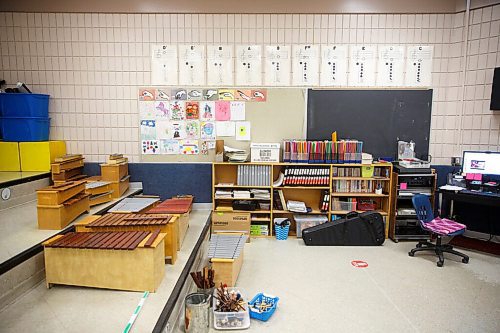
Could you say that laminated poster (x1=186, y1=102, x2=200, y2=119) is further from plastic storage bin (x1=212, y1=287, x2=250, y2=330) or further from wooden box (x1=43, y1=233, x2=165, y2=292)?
plastic storage bin (x1=212, y1=287, x2=250, y2=330)

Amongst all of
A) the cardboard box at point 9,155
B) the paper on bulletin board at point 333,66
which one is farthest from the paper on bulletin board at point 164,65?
the paper on bulletin board at point 333,66

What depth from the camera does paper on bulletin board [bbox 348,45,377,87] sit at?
4719 mm

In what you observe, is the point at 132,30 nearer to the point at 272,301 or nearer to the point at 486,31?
the point at 272,301

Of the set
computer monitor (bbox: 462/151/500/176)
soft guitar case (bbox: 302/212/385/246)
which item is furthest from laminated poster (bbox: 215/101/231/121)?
computer monitor (bbox: 462/151/500/176)

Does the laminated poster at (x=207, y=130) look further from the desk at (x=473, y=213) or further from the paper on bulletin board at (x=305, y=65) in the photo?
the desk at (x=473, y=213)

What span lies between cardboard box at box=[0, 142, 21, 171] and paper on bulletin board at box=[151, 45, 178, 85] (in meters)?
2.01

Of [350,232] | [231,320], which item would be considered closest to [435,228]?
[350,232]

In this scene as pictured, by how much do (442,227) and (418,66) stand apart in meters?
2.39

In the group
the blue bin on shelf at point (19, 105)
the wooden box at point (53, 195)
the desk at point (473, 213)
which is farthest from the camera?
the desk at point (473, 213)

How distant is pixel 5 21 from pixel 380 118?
5.64 metres

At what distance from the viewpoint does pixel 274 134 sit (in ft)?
15.9

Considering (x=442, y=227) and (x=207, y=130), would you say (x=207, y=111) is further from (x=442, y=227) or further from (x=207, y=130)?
(x=442, y=227)

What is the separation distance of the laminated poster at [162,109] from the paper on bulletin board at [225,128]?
2.45 ft

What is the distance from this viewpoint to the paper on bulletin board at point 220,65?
15.4ft
